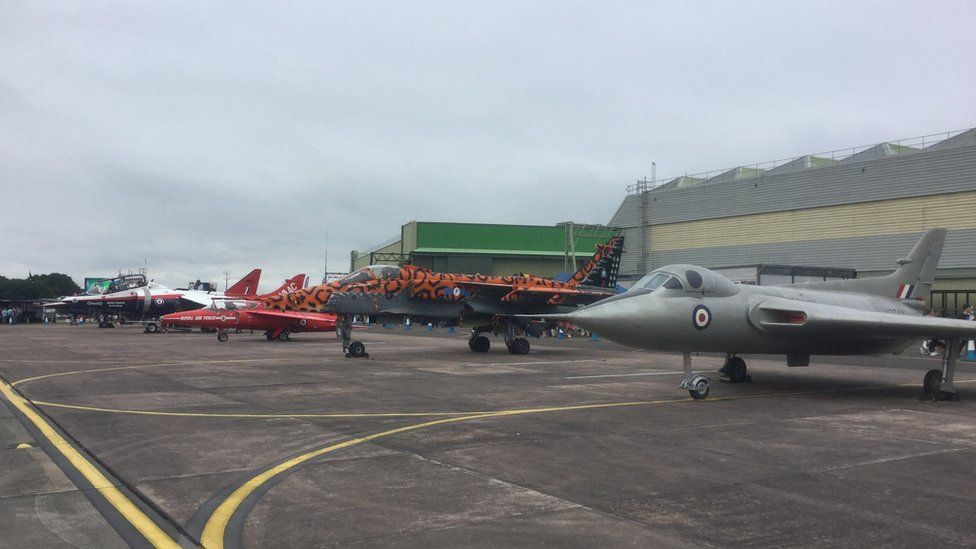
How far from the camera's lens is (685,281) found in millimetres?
12703

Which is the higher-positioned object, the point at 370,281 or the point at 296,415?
the point at 370,281

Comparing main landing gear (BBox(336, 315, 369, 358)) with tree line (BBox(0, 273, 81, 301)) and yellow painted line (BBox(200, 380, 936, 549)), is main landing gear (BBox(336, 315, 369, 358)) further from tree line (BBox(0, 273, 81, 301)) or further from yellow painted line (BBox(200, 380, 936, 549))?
tree line (BBox(0, 273, 81, 301))

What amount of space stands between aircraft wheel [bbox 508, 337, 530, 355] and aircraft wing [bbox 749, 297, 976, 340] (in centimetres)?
1234

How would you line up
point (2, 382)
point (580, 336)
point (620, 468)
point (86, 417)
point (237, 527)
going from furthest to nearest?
point (580, 336) → point (2, 382) → point (86, 417) → point (620, 468) → point (237, 527)

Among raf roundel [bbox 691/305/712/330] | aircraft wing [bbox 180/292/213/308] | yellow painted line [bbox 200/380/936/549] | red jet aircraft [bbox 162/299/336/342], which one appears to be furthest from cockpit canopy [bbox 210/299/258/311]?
raf roundel [bbox 691/305/712/330]

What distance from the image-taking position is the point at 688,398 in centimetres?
1274

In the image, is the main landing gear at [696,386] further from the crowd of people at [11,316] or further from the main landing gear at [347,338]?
the crowd of people at [11,316]

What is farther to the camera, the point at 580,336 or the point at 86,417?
the point at 580,336

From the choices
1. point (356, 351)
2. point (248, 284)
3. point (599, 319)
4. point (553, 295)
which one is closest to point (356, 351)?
point (356, 351)

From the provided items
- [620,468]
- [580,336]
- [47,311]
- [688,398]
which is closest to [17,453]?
[620,468]

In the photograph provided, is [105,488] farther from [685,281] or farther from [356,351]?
[356,351]

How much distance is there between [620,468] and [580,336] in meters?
35.7

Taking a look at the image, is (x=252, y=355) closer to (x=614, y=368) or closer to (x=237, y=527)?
(x=614, y=368)

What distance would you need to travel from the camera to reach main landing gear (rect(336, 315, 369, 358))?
21.7 meters
